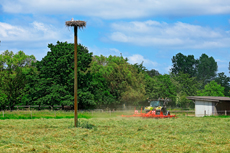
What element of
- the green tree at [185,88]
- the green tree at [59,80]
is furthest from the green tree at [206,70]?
the green tree at [59,80]

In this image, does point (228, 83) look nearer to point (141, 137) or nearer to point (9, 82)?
point (9, 82)

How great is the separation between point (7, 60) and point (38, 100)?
25285 mm

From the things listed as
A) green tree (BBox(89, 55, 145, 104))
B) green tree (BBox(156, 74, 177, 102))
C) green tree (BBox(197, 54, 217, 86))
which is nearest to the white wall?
green tree (BBox(89, 55, 145, 104))

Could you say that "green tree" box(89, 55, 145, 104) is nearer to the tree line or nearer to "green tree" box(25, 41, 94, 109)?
the tree line

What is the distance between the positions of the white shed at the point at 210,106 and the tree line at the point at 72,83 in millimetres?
16089

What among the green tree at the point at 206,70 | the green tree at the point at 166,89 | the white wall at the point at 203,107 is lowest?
the white wall at the point at 203,107

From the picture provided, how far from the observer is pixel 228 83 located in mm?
100562

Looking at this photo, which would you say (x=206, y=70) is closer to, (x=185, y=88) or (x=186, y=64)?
(x=186, y=64)

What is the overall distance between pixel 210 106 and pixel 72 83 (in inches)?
822

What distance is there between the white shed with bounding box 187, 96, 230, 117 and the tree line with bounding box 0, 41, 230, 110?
16.1 metres

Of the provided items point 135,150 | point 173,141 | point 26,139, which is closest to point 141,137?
point 173,141

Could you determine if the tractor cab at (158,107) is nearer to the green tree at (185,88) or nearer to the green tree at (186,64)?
the green tree at (185,88)

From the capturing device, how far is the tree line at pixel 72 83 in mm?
45656

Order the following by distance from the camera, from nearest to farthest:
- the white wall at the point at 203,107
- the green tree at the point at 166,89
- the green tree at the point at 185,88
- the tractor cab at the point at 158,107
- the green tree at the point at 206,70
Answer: the tractor cab at the point at 158,107, the white wall at the point at 203,107, the green tree at the point at 166,89, the green tree at the point at 185,88, the green tree at the point at 206,70
